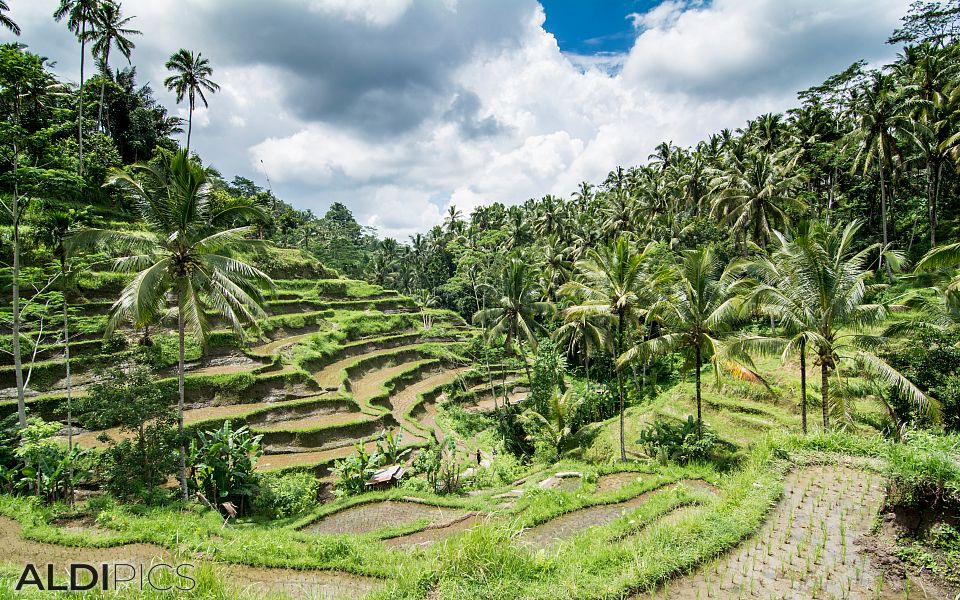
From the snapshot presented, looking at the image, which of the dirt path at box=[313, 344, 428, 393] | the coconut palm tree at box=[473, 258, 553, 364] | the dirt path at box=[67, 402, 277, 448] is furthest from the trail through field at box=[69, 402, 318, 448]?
the coconut palm tree at box=[473, 258, 553, 364]

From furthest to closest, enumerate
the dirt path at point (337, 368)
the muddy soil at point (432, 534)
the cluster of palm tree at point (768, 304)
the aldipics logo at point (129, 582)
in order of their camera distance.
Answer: the dirt path at point (337, 368) → the cluster of palm tree at point (768, 304) → the muddy soil at point (432, 534) → the aldipics logo at point (129, 582)

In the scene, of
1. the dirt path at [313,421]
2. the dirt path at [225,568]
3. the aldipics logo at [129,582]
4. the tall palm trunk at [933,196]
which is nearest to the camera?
the aldipics logo at [129,582]

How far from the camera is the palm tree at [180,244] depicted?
11398mm

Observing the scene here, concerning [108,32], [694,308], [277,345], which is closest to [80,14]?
[108,32]

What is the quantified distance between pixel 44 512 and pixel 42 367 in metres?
12.4

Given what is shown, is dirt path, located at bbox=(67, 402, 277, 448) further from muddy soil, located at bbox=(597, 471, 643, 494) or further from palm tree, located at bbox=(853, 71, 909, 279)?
palm tree, located at bbox=(853, 71, 909, 279)

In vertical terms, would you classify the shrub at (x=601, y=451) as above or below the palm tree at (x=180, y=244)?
below

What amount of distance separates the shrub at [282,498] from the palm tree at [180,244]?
233 centimetres

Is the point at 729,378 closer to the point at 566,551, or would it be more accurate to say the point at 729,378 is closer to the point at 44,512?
the point at 566,551

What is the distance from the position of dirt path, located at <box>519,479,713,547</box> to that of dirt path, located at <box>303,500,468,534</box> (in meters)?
2.58

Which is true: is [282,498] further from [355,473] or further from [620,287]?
[620,287]

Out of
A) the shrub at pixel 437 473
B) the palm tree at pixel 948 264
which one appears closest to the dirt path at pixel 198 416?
the shrub at pixel 437 473

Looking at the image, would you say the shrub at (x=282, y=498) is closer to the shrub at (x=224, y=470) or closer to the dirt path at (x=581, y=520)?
the shrub at (x=224, y=470)

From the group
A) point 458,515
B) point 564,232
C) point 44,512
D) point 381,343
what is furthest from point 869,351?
point 564,232
